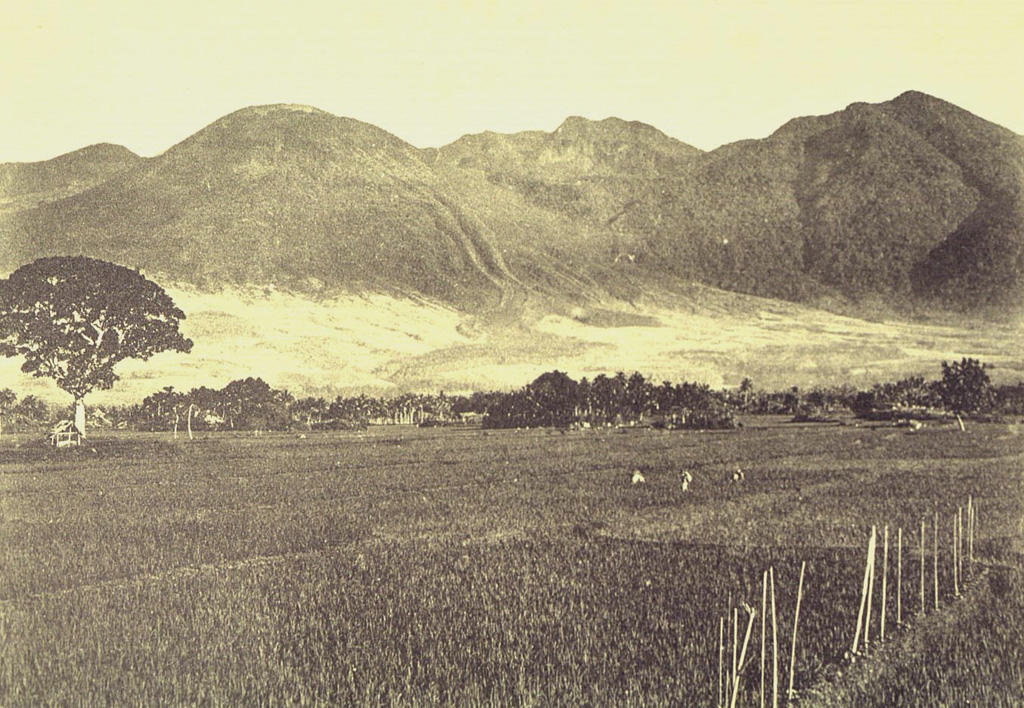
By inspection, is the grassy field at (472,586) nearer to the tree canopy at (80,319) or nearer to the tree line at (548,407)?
the tree canopy at (80,319)

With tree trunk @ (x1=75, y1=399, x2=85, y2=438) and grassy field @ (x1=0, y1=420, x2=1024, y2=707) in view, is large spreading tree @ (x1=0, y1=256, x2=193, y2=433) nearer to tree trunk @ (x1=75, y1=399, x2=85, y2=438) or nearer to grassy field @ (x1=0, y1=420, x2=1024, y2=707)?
tree trunk @ (x1=75, y1=399, x2=85, y2=438)

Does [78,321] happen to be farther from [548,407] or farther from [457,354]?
[457,354]

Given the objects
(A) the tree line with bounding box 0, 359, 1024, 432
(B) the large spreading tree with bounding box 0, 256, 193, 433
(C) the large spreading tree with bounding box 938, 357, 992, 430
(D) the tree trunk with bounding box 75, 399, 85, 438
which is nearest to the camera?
(B) the large spreading tree with bounding box 0, 256, 193, 433

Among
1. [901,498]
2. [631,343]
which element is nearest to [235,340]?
[631,343]

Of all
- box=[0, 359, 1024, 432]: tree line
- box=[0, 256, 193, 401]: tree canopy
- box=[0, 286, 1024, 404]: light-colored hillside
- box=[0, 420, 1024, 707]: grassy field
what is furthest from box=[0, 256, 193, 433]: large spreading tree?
box=[0, 286, 1024, 404]: light-colored hillside

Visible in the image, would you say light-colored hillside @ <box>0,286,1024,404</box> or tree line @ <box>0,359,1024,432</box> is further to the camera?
light-colored hillside @ <box>0,286,1024,404</box>

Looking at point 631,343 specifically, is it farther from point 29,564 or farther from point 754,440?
point 29,564

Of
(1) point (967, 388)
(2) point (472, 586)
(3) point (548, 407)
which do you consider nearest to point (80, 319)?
(3) point (548, 407)
